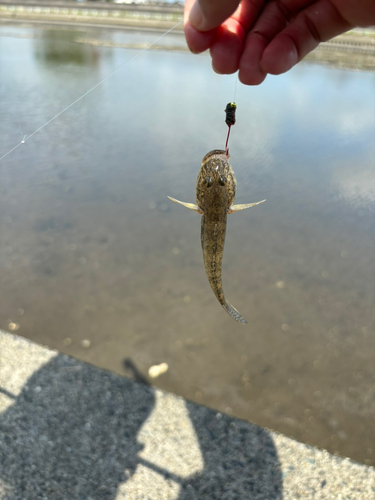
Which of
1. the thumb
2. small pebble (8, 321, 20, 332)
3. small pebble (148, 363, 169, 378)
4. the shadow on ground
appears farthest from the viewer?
small pebble (8, 321, 20, 332)

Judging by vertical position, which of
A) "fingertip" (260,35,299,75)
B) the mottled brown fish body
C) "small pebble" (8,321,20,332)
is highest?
"fingertip" (260,35,299,75)

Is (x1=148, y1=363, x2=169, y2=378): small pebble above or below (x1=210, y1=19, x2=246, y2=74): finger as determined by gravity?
below

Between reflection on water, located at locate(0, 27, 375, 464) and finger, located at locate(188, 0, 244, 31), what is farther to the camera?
reflection on water, located at locate(0, 27, 375, 464)

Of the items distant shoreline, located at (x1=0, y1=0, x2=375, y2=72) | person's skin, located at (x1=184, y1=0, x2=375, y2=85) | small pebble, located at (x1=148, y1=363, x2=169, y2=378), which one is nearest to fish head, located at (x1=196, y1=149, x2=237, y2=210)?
person's skin, located at (x1=184, y1=0, x2=375, y2=85)

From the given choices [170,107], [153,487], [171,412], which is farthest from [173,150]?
[153,487]

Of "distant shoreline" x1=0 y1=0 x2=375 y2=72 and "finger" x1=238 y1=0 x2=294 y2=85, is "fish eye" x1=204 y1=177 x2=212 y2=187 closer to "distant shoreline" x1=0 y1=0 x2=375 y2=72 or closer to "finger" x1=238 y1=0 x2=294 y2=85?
"finger" x1=238 y1=0 x2=294 y2=85

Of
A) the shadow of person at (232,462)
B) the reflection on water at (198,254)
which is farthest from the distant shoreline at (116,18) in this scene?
the shadow of person at (232,462)
